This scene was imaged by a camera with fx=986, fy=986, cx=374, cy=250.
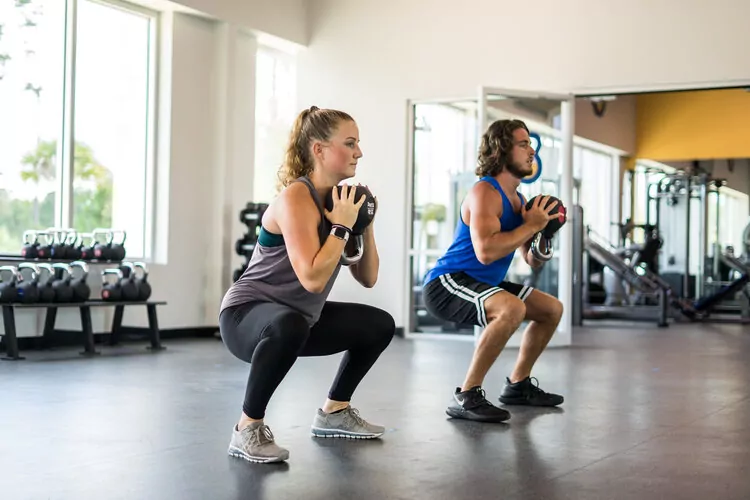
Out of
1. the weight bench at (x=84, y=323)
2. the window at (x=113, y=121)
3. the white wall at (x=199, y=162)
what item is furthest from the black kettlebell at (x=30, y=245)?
the white wall at (x=199, y=162)

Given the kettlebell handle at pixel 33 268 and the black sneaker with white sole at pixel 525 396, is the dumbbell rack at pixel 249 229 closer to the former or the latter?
the kettlebell handle at pixel 33 268

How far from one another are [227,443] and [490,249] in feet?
3.71

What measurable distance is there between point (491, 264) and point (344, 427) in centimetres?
89

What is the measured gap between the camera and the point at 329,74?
881 centimetres

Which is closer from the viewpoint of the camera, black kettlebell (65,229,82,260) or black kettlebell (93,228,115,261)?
black kettlebell (65,229,82,260)

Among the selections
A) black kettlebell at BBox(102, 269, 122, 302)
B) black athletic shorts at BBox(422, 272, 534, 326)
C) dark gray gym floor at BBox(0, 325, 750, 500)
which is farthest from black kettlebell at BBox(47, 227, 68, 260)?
black athletic shorts at BBox(422, 272, 534, 326)

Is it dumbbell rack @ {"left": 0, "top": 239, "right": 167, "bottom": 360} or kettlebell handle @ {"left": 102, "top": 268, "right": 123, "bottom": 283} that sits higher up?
kettlebell handle @ {"left": 102, "top": 268, "right": 123, "bottom": 283}

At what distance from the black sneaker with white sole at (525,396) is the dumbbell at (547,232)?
64cm

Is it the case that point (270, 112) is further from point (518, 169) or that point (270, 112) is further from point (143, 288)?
point (518, 169)

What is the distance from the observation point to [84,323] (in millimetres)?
6367

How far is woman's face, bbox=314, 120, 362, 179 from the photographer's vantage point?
282cm

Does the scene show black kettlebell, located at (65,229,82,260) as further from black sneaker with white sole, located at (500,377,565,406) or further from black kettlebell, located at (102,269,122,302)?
black sneaker with white sole, located at (500,377,565,406)

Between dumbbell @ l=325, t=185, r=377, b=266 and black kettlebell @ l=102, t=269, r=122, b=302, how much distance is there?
414cm

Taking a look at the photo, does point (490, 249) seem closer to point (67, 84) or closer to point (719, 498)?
point (719, 498)
